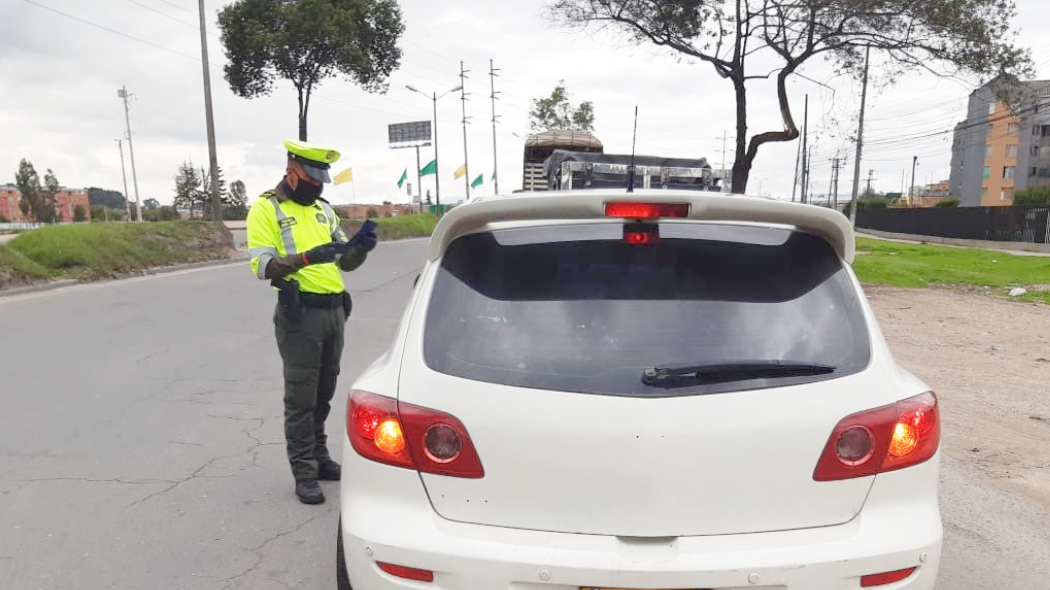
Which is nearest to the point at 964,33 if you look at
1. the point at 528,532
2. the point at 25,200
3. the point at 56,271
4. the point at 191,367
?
the point at 191,367

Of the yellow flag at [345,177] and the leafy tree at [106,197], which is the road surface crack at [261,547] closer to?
the yellow flag at [345,177]

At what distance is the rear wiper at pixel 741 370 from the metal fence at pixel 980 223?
93.5ft

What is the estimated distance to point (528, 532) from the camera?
1.94 m

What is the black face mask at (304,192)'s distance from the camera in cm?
381

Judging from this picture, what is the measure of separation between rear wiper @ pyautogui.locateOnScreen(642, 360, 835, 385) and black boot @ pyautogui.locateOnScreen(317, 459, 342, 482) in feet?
8.99

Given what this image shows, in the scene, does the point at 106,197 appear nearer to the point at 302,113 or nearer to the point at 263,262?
the point at 302,113

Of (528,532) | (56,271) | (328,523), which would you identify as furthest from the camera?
(56,271)

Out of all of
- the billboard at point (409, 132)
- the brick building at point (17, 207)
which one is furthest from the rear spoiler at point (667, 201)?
the brick building at point (17, 207)

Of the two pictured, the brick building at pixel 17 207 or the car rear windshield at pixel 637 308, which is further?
the brick building at pixel 17 207

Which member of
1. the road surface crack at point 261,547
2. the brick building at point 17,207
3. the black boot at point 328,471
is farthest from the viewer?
the brick building at point 17,207

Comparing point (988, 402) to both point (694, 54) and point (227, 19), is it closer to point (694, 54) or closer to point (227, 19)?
point (694, 54)

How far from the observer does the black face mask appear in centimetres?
381

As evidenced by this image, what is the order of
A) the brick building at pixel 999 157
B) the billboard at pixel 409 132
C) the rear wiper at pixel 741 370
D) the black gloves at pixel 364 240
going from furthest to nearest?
the brick building at pixel 999 157 → the billboard at pixel 409 132 → the black gloves at pixel 364 240 → the rear wiper at pixel 741 370

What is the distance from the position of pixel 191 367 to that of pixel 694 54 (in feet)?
41.8
